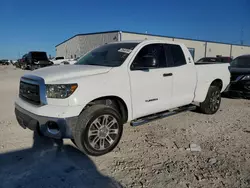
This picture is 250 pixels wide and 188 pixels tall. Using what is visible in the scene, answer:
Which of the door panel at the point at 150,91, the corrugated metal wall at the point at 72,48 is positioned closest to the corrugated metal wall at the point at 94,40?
the corrugated metal wall at the point at 72,48

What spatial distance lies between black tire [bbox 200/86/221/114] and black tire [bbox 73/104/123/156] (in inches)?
120

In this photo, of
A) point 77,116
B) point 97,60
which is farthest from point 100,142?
point 97,60

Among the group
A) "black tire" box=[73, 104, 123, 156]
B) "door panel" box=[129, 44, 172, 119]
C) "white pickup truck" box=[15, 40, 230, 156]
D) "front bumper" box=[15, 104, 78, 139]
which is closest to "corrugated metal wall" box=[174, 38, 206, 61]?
"white pickup truck" box=[15, 40, 230, 156]

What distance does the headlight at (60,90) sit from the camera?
2971mm

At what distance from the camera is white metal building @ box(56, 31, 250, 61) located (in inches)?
1176

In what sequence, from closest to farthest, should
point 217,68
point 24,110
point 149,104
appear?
point 24,110, point 149,104, point 217,68

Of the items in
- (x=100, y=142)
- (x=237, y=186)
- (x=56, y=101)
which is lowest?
(x=237, y=186)

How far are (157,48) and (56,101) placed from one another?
2.41 metres

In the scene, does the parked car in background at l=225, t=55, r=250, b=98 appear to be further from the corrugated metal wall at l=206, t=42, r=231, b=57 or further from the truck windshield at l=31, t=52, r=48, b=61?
the corrugated metal wall at l=206, t=42, r=231, b=57

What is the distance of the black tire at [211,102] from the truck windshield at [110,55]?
2726 millimetres

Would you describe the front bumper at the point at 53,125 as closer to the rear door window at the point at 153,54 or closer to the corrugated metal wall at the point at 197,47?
the rear door window at the point at 153,54

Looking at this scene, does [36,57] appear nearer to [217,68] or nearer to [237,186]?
[217,68]

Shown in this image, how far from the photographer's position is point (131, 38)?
29562 millimetres

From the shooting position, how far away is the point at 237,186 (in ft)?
8.47
